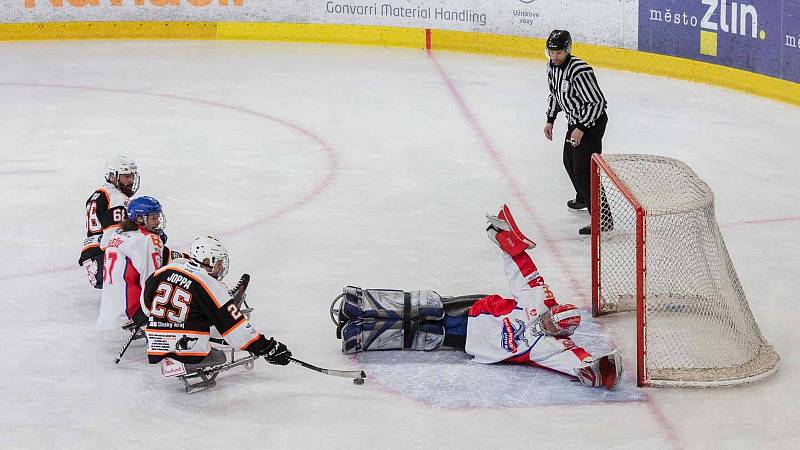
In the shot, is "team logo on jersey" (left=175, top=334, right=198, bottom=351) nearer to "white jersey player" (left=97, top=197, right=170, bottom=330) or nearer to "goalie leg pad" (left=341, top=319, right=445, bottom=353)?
"white jersey player" (left=97, top=197, right=170, bottom=330)

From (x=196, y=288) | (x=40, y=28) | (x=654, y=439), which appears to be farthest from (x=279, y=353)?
(x=40, y=28)

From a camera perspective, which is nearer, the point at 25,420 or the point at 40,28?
the point at 25,420

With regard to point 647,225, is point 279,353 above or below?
below

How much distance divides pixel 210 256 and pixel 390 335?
3.20 feet

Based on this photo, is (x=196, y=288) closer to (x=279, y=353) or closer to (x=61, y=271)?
(x=279, y=353)

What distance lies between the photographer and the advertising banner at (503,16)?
13.0m

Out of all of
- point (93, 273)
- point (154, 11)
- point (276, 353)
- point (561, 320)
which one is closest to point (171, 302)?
point (276, 353)

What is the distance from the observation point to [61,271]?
23.2 feet

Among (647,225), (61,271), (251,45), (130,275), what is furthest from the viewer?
(251,45)

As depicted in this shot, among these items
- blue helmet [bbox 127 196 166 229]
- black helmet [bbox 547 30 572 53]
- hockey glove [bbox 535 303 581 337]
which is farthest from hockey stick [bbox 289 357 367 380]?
black helmet [bbox 547 30 572 53]

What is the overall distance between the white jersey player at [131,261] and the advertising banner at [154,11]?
935cm

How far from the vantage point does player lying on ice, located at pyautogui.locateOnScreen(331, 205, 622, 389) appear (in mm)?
5379

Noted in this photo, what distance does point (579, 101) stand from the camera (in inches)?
304

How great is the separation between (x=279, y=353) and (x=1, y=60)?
9557 millimetres
